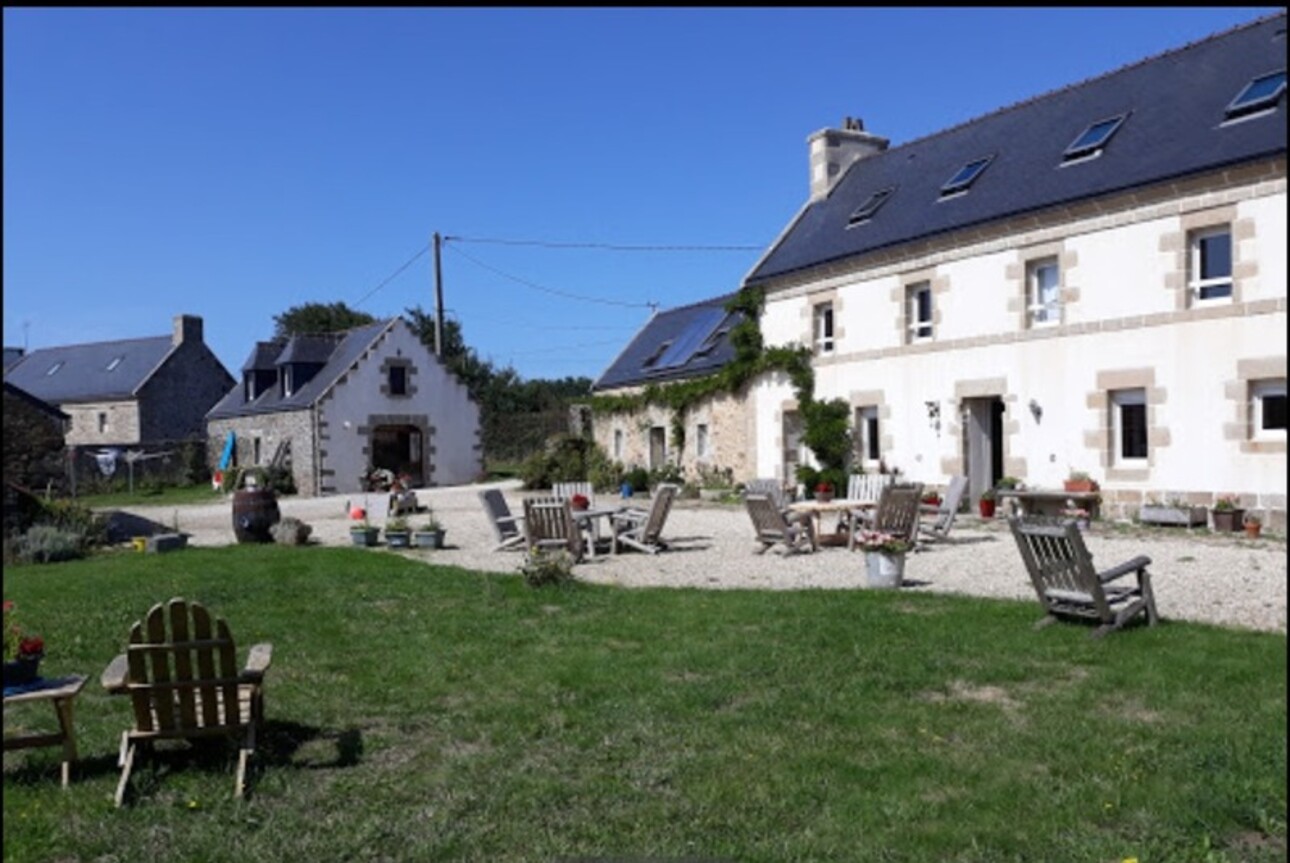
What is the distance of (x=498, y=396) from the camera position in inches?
2056

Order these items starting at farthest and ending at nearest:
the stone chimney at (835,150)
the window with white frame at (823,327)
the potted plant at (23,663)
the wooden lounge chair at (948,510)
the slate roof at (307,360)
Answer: the slate roof at (307,360), the stone chimney at (835,150), the window with white frame at (823,327), the wooden lounge chair at (948,510), the potted plant at (23,663)

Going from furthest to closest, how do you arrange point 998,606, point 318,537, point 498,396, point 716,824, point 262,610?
point 498,396 → point 318,537 → point 262,610 → point 998,606 → point 716,824

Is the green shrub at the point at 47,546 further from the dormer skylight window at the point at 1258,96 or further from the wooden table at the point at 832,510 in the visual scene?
the dormer skylight window at the point at 1258,96

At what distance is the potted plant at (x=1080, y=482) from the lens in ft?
56.5

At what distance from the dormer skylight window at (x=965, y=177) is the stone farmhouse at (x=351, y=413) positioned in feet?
60.8

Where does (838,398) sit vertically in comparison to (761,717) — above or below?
above

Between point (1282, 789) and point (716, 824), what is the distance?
226cm

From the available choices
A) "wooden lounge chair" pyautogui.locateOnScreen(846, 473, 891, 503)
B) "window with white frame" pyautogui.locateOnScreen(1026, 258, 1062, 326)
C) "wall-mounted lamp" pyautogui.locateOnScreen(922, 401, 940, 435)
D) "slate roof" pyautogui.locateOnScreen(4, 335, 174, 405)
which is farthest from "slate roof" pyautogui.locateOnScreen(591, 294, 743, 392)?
"slate roof" pyautogui.locateOnScreen(4, 335, 174, 405)

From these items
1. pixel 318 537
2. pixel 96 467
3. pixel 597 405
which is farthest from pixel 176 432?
pixel 318 537

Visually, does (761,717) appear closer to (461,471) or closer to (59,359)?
(461,471)

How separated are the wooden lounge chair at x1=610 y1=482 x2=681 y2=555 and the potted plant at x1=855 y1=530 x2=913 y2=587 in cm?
402

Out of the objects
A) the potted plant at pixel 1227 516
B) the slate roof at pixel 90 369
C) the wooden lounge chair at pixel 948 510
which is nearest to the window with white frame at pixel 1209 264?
the potted plant at pixel 1227 516

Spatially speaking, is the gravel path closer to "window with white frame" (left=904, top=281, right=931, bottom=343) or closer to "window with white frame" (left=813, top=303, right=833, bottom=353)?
"window with white frame" (left=904, top=281, right=931, bottom=343)

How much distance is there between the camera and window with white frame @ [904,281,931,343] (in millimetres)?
21000
